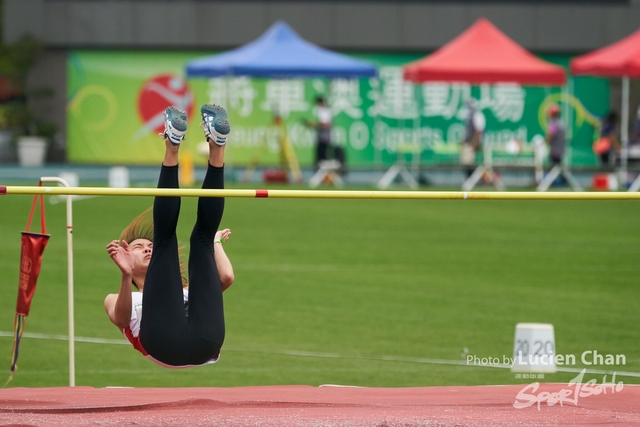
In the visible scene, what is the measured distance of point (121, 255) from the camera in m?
5.04

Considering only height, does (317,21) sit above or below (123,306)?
above

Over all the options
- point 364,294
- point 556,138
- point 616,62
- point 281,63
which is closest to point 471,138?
point 556,138

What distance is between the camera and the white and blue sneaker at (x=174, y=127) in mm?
4977

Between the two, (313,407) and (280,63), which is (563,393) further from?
(280,63)

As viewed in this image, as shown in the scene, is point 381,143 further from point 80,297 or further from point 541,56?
point 80,297

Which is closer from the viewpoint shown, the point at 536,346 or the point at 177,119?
the point at 177,119

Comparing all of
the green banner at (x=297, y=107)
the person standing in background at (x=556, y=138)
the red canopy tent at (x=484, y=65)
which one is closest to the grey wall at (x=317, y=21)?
the green banner at (x=297, y=107)

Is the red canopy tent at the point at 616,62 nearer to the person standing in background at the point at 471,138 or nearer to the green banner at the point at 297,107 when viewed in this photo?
the person standing in background at the point at 471,138

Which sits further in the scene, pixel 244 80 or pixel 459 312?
pixel 244 80

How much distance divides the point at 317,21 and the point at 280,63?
24.4ft

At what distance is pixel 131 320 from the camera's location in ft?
17.9

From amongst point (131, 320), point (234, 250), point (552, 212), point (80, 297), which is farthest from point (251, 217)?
point (131, 320)

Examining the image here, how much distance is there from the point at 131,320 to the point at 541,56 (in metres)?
24.9

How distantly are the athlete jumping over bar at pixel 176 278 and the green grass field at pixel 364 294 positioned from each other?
1456 millimetres
